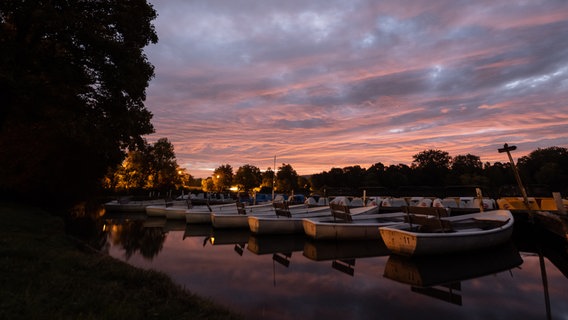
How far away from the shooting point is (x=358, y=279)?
11.2 metres

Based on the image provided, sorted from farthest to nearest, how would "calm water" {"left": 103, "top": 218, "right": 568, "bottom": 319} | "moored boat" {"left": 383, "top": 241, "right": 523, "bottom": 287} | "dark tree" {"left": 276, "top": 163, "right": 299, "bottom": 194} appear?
1. "dark tree" {"left": 276, "top": 163, "right": 299, "bottom": 194}
2. "moored boat" {"left": 383, "top": 241, "right": 523, "bottom": 287}
3. "calm water" {"left": 103, "top": 218, "right": 568, "bottom": 319}

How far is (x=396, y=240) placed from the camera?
12.9m

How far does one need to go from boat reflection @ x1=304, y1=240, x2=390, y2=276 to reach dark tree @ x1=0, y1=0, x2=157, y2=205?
35.3ft

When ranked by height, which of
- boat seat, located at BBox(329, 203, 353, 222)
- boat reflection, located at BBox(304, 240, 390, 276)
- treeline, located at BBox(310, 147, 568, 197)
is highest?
treeline, located at BBox(310, 147, 568, 197)

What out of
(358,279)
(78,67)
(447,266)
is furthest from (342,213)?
(78,67)

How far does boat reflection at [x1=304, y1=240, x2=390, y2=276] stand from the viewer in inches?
531

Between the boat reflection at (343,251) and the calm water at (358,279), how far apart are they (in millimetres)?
47

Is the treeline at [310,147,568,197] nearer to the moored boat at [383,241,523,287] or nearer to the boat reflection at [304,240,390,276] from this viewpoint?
the boat reflection at [304,240,390,276]

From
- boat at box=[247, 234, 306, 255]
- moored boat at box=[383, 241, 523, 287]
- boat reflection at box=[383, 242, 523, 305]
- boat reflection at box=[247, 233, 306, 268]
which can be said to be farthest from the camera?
boat at box=[247, 234, 306, 255]

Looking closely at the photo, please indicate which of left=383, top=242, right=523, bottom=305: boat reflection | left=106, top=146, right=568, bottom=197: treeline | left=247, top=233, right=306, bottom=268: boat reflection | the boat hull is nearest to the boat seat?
the boat hull

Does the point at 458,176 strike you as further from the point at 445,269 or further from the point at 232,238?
the point at 445,269

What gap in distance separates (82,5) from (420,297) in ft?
57.6

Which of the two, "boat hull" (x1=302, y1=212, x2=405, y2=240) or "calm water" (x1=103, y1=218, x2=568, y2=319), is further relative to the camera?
"boat hull" (x1=302, y1=212, x2=405, y2=240)

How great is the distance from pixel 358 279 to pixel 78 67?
1441 cm
